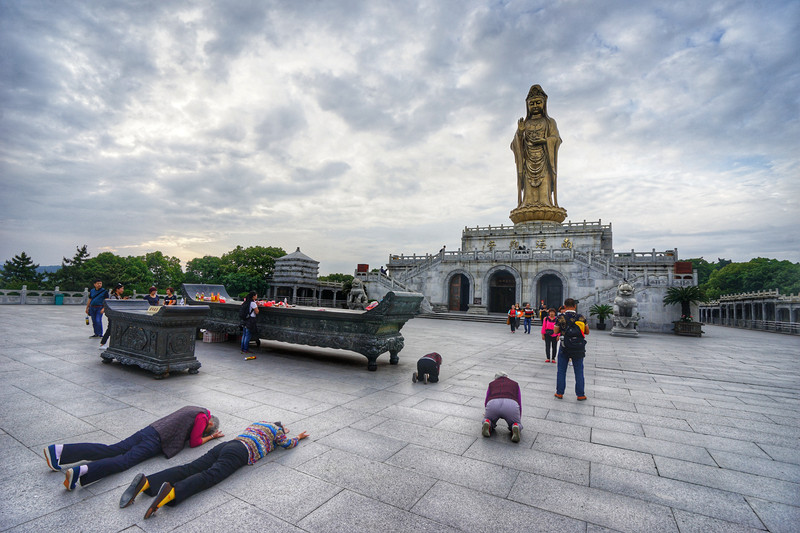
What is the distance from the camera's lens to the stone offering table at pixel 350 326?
7105mm

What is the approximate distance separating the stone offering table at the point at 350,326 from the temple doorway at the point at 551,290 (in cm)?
2531

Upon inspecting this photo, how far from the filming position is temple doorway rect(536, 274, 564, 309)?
30.4 meters

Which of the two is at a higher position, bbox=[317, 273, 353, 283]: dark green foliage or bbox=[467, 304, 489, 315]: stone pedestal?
bbox=[317, 273, 353, 283]: dark green foliage

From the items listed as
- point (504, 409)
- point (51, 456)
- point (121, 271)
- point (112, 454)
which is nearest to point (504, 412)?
point (504, 409)

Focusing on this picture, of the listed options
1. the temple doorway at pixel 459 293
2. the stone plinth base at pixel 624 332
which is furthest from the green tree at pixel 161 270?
the stone plinth base at pixel 624 332

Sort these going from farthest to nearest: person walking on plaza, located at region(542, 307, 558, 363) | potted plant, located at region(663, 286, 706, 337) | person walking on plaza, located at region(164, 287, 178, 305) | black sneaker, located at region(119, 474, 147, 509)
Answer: potted plant, located at region(663, 286, 706, 337) → person walking on plaza, located at region(164, 287, 178, 305) → person walking on plaza, located at region(542, 307, 558, 363) → black sneaker, located at region(119, 474, 147, 509)

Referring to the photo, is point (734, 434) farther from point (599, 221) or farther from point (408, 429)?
point (599, 221)

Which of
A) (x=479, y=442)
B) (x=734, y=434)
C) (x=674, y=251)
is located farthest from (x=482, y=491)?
(x=674, y=251)

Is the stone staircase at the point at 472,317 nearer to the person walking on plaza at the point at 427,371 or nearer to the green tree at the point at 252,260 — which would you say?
the person walking on plaza at the point at 427,371

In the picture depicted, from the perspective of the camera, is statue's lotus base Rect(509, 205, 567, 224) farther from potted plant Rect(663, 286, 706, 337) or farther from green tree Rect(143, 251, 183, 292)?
green tree Rect(143, 251, 183, 292)

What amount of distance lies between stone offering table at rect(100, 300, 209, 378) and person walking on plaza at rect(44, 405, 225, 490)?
9.55 ft

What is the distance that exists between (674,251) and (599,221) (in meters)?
6.06

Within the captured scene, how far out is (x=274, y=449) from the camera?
3426mm

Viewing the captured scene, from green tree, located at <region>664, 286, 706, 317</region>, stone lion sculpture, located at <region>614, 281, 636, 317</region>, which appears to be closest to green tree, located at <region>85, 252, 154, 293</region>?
stone lion sculpture, located at <region>614, 281, 636, 317</region>
